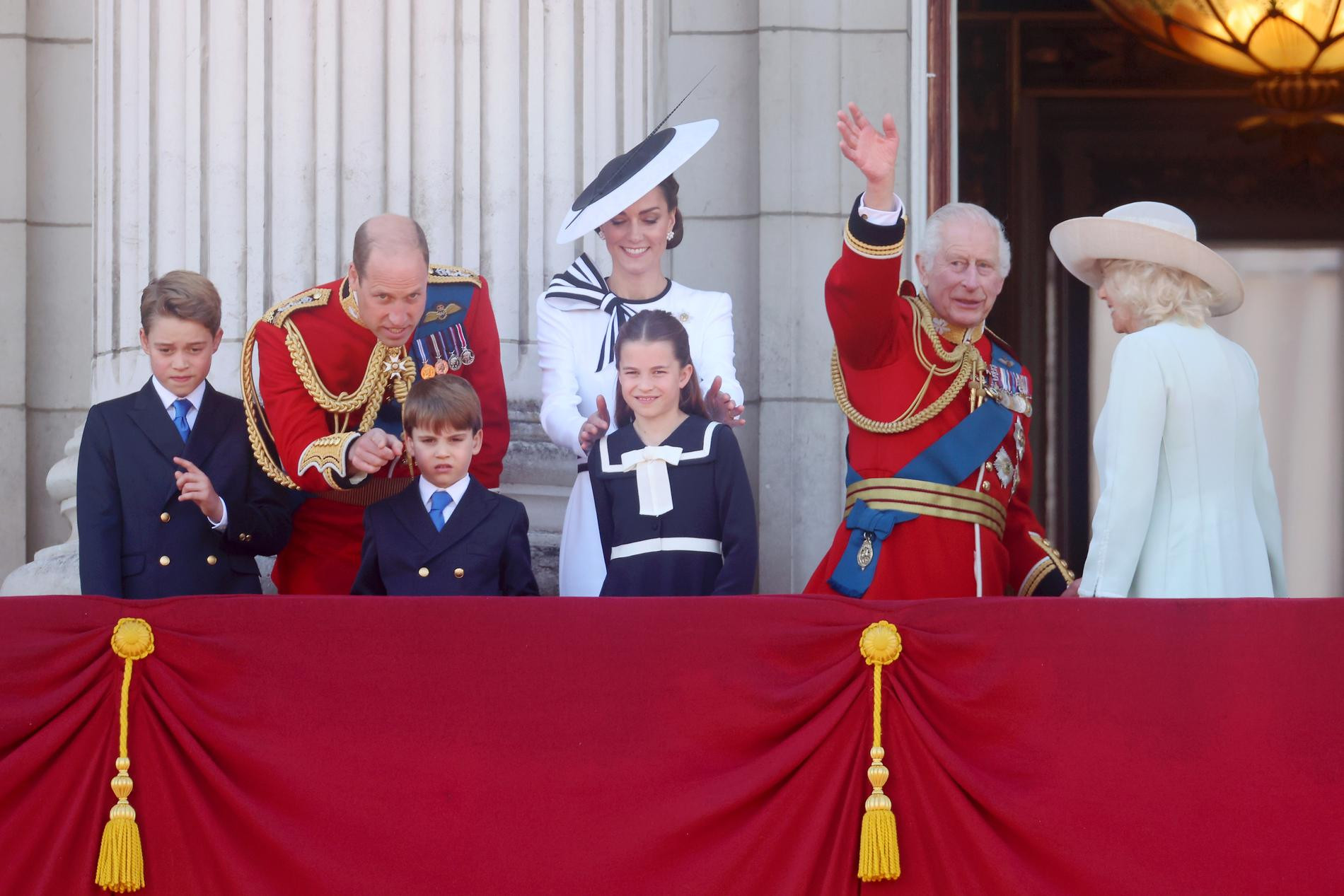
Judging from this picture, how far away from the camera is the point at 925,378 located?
16.3 ft

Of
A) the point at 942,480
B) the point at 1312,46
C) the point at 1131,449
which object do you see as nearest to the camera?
the point at 1131,449

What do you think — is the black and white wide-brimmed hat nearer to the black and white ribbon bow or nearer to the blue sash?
the black and white ribbon bow

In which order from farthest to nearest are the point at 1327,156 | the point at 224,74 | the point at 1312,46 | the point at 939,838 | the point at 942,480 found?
the point at 1327,156 < the point at 1312,46 < the point at 224,74 < the point at 942,480 < the point at 939,838

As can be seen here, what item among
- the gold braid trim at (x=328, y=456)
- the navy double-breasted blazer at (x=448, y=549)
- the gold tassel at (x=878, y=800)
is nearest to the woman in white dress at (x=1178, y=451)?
the gold tassel at (x=878, y=800)

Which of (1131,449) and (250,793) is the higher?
(1131,449)

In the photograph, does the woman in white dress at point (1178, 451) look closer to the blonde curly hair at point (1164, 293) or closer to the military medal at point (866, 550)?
the blonde curly hair at point (1164, 293)

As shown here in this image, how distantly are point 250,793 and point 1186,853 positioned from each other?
5.91 feet

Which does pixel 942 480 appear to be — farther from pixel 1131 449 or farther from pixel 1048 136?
pixel 1048 136

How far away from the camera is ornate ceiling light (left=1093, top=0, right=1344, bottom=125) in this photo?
7.24 meters

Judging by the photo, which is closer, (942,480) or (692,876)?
(692,876)

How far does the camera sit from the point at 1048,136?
30.9 ft

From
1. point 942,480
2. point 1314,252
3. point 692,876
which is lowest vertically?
point 692,876

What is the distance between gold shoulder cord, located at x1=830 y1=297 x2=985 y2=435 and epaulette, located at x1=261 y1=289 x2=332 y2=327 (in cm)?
123

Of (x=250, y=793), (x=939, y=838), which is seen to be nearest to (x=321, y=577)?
(x=250, y=793)
